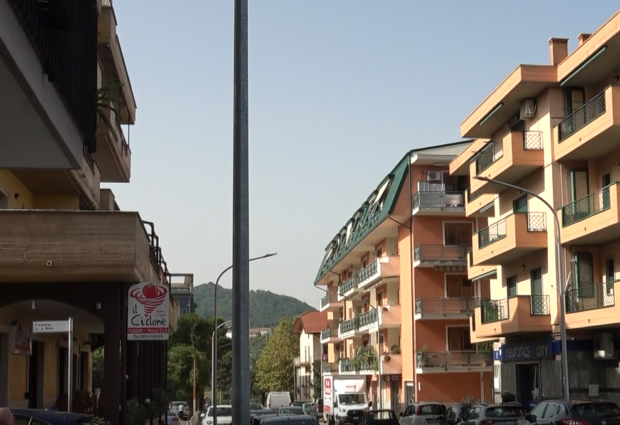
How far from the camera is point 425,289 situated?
56844 millimetres

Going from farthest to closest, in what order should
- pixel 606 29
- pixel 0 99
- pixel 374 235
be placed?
pixel 374 235, pixel 606 29, pixel 0 99

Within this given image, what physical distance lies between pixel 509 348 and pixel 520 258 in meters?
3.91

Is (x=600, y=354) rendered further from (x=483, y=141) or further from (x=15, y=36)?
(x=15, y=36)

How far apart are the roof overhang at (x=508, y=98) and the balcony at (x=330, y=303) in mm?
46517

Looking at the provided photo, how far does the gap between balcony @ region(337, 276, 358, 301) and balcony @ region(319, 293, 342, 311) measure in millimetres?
8476

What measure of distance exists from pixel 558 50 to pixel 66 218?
79.3 ft

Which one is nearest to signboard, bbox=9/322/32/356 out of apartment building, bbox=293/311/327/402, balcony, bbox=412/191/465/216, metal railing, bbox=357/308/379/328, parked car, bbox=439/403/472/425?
parked car, bbox=439/403/472/425

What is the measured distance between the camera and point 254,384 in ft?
427

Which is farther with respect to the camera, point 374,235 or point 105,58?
point 374,235

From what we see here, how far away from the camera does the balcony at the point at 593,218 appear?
97.2 feet

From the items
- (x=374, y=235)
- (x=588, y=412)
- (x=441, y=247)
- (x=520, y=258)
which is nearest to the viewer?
(x=588, y=412)

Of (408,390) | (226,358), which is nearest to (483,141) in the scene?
(408,390)

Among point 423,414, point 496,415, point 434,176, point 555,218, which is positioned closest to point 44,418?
point 496,415

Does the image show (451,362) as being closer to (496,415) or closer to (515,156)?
(515,156)
